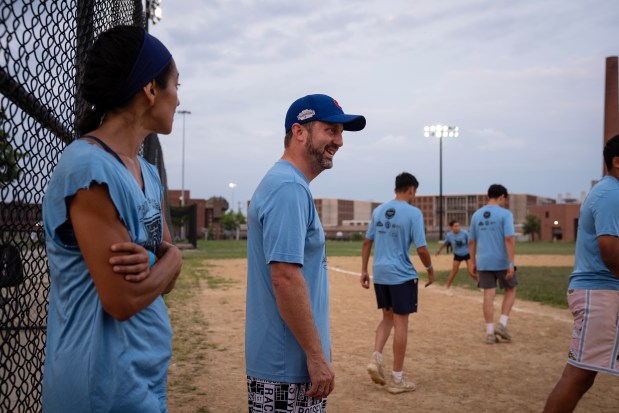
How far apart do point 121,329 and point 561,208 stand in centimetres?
11113

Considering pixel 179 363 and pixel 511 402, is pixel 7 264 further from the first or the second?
pixel 511 402

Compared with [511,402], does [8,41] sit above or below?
above

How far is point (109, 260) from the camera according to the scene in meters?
1.52

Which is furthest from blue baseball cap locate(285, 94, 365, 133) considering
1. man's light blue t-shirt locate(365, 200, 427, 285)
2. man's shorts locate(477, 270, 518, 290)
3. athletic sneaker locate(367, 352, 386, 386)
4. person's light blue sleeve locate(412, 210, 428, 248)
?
man's shorts locate(477, 270, 518, 290)

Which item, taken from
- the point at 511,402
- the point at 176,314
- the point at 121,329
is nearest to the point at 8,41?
the point at 121,329

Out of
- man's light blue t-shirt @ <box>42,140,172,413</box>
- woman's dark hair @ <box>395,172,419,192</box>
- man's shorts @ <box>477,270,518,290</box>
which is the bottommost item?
man's shorts @ <box>477,270,518,290</box>

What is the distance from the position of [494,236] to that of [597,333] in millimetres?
4634

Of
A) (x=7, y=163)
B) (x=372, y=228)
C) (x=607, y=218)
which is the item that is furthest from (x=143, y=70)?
(x=372, y=228)

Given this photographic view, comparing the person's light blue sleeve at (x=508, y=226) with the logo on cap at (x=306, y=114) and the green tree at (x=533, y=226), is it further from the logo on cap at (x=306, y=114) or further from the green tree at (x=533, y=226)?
the green tree at (x=533, y=226)

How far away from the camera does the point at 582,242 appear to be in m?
3.76

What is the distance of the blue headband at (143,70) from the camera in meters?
1.69

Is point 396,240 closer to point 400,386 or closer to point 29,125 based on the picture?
point 400,386

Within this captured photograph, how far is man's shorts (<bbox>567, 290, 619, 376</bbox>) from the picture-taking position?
3.47m

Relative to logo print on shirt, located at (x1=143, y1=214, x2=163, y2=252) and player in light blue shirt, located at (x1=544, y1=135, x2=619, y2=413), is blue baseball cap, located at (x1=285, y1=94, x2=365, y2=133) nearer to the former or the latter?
logo print on shirt, located at (x1=143, y1=214, x2=163, y2=252)
